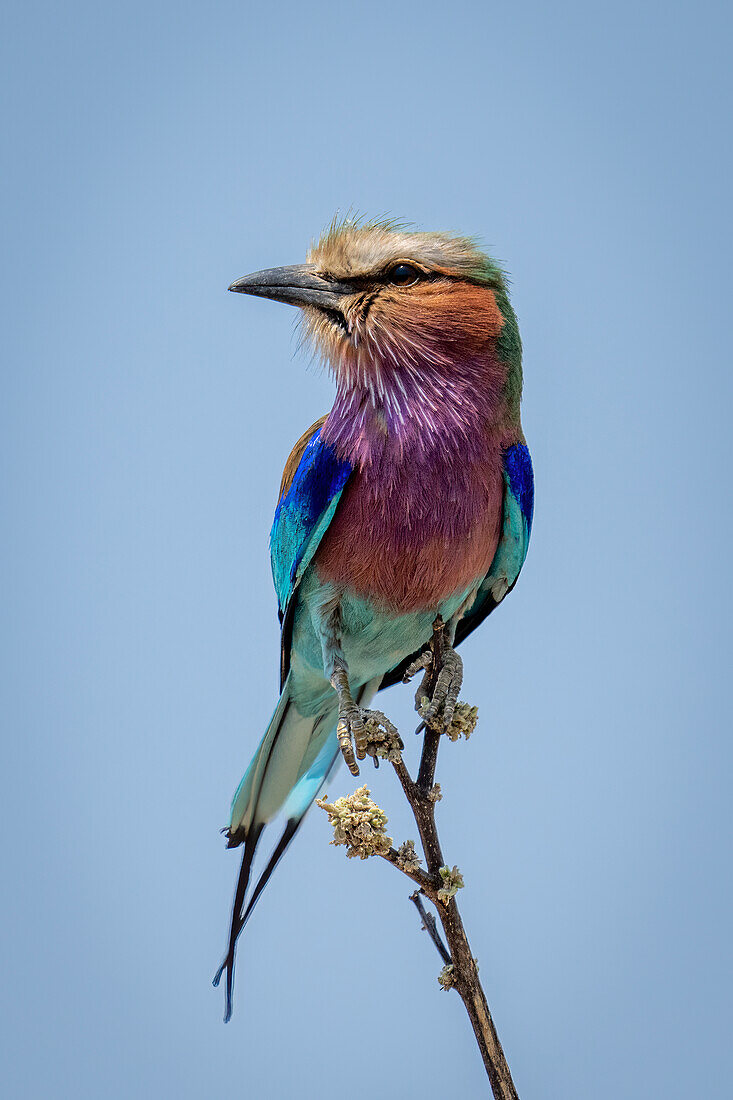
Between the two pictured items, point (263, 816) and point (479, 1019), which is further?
point (263, 816)

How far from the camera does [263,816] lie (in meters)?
2.57

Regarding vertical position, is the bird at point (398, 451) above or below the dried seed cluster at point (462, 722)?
above

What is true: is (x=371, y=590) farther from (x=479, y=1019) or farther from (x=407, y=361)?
(x=479, y=1019)

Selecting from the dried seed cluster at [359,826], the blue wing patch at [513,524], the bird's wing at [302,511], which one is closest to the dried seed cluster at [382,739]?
the dried seed cluster at [359,826]

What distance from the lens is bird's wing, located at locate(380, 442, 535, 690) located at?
7.63 feet

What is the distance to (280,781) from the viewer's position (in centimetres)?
260

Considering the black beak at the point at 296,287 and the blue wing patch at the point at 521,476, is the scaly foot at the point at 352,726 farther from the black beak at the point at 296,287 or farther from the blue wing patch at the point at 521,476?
the black beak at the point at 296,287

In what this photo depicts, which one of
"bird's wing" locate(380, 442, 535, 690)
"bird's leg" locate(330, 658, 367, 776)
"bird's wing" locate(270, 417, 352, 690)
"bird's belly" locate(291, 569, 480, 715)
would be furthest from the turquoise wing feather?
"bird's leg" locate(330, 658, 367, 776)

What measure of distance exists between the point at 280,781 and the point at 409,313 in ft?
4.03

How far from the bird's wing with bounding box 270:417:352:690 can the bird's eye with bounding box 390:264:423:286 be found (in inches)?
15.4

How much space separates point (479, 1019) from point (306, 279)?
1597 mm

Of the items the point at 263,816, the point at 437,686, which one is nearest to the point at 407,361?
the point at 437,686

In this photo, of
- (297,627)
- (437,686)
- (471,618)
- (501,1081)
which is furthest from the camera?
(471,618)

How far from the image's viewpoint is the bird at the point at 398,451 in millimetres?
2201
